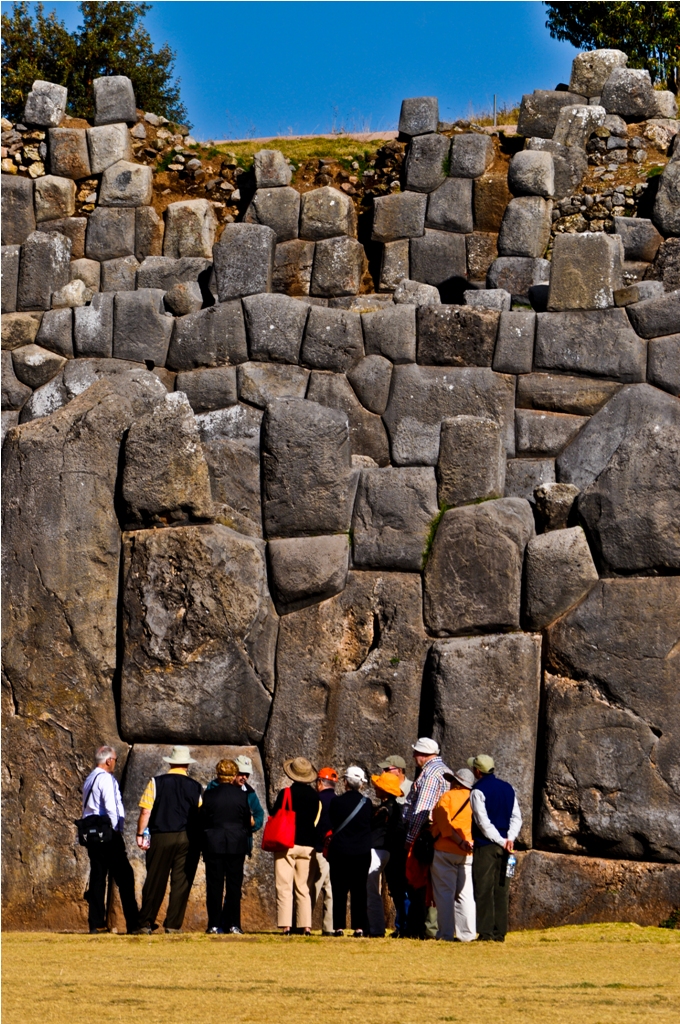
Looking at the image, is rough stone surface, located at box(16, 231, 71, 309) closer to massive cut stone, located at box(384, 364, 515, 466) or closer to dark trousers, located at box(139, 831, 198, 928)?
massive cut stone, located at box(384, 364, 515, 466)

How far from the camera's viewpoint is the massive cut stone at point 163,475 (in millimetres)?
11367

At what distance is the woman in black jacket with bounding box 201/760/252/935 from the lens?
9906 millimetres

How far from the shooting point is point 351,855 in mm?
9789

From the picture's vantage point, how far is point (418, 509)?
11.4 meters

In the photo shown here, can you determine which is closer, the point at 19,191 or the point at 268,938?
the point at 268,938

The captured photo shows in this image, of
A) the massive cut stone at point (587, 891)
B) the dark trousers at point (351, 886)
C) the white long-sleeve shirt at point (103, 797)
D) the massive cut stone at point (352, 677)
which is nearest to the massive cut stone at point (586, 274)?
the massive cut stone at point (352, 677)

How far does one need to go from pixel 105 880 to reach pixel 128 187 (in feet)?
44.1

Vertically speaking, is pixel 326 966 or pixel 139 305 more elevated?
pixel 139 305

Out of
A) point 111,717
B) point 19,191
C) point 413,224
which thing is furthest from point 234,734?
point 19,191

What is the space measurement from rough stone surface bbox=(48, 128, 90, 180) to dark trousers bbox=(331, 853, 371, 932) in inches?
593

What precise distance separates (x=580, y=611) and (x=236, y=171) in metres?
14.0

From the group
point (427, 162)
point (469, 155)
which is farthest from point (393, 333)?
point (427, 162)

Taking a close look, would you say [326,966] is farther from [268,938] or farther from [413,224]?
[413,224]

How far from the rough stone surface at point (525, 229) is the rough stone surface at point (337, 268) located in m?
1.88
